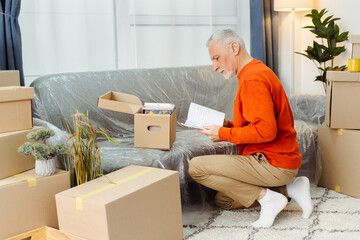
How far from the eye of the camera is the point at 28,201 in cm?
189

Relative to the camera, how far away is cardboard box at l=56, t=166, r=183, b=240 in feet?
5.58

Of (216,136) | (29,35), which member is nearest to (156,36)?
(29,35)

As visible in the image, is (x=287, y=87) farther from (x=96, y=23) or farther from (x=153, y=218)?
(x=153, y=218)

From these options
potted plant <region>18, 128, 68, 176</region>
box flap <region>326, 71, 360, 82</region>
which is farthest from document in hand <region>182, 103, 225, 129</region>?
box flap <region>326, 71, 360, 82</region>

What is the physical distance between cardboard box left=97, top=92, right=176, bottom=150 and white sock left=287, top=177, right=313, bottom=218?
29.2 inches

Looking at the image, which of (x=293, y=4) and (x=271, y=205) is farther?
(x=293, y=4)

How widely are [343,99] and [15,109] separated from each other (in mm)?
1896

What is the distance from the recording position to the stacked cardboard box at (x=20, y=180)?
1.84 metres

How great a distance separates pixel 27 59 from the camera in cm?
308

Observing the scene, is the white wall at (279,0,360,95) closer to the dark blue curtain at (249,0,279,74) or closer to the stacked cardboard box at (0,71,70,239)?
the dark blue curtain at (249,0,279,74)

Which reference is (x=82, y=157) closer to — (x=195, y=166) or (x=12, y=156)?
(x=12, y=156)

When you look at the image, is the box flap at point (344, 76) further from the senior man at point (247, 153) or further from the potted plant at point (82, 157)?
the potted plant at point (82, 157)

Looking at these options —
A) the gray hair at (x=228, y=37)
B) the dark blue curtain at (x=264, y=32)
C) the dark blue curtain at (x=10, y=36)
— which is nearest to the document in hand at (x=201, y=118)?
the gray hair at (x=228, y=37)

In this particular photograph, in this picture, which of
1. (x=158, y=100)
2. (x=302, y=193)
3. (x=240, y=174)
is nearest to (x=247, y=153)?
(x=240, y=174)
